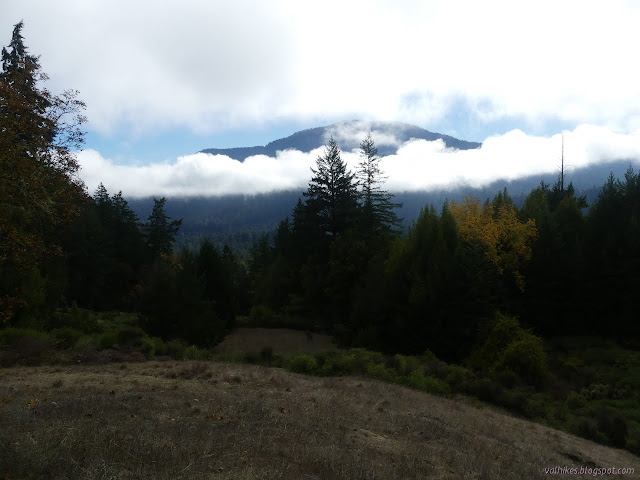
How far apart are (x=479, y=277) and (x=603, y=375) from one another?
845cm

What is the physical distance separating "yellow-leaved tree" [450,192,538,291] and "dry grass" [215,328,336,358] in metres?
13.6

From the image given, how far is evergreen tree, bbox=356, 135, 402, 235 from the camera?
42344 mm

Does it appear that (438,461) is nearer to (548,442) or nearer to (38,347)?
(548,442)

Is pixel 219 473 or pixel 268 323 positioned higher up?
pixel 219 473

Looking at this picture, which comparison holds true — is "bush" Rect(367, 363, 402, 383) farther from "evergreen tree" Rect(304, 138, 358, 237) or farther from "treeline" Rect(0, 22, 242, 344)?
"evergreen tree" Rect(304, 138, 358, 237)

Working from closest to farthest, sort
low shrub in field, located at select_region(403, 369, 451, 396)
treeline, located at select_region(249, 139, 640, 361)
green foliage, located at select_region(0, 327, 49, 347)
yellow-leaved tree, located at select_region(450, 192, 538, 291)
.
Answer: green foliage, located at select_region(0, 327, 49, 347), low shrub in field, located at select_region(403, 369, 451, 396), treeline, located at select_region(249, 139, 640, 361), yellow-leaved tree, located at select_region(450, 192, 538, 291)

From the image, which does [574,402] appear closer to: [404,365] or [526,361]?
[526,361]

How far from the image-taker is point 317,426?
27.9ft

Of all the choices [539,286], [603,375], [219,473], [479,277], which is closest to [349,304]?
[479,277]

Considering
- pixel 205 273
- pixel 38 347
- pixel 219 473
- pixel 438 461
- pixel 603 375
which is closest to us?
pixel 219 473

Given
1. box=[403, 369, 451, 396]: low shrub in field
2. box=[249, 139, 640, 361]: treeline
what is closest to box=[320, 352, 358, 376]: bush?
box=[403, 369, 451, 396]: low shrub in field

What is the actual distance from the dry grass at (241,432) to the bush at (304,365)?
343 centimetres

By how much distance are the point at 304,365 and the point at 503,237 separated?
21394 millimetres

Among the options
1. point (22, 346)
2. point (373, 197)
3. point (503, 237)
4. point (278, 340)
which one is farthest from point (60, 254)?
point (373, 197)
